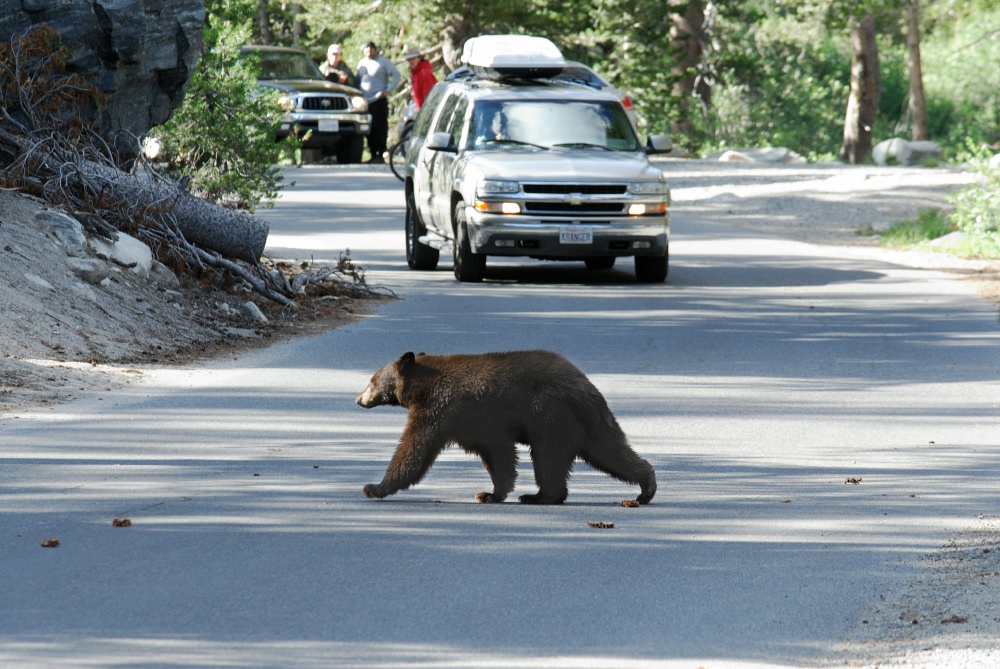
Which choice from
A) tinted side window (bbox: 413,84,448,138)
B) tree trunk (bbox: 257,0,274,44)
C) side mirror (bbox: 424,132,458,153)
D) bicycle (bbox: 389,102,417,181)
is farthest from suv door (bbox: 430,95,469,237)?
tree trunk (bbox: 257,0,274,44)

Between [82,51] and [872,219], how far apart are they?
47.5ft

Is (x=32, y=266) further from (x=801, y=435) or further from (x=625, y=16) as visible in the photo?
(x=625, y=16)

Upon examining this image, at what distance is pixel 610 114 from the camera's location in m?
17.5

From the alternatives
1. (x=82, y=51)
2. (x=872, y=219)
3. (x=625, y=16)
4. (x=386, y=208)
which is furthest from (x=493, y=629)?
(x=625, y=16)

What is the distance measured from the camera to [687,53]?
140 ft

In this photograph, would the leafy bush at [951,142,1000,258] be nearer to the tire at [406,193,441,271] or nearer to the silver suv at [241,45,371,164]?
the tire at [406,193,441,271]

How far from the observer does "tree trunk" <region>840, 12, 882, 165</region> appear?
38562 mm

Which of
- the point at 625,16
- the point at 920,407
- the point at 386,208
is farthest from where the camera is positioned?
the point at 625,16

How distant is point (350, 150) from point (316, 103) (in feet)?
7.60

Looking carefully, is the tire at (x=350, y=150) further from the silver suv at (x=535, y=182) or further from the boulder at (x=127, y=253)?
the boulder at (x=127, y=253)

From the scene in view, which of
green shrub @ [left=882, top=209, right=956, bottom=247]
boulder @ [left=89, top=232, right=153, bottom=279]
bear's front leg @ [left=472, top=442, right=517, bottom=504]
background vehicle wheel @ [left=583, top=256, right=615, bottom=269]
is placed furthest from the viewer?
green shrub @ [left=882, top=209, right=956, bottom=247]

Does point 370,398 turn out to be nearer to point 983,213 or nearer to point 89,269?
point 89,269

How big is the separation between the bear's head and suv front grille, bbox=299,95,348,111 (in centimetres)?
2442

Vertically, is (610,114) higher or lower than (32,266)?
higher
